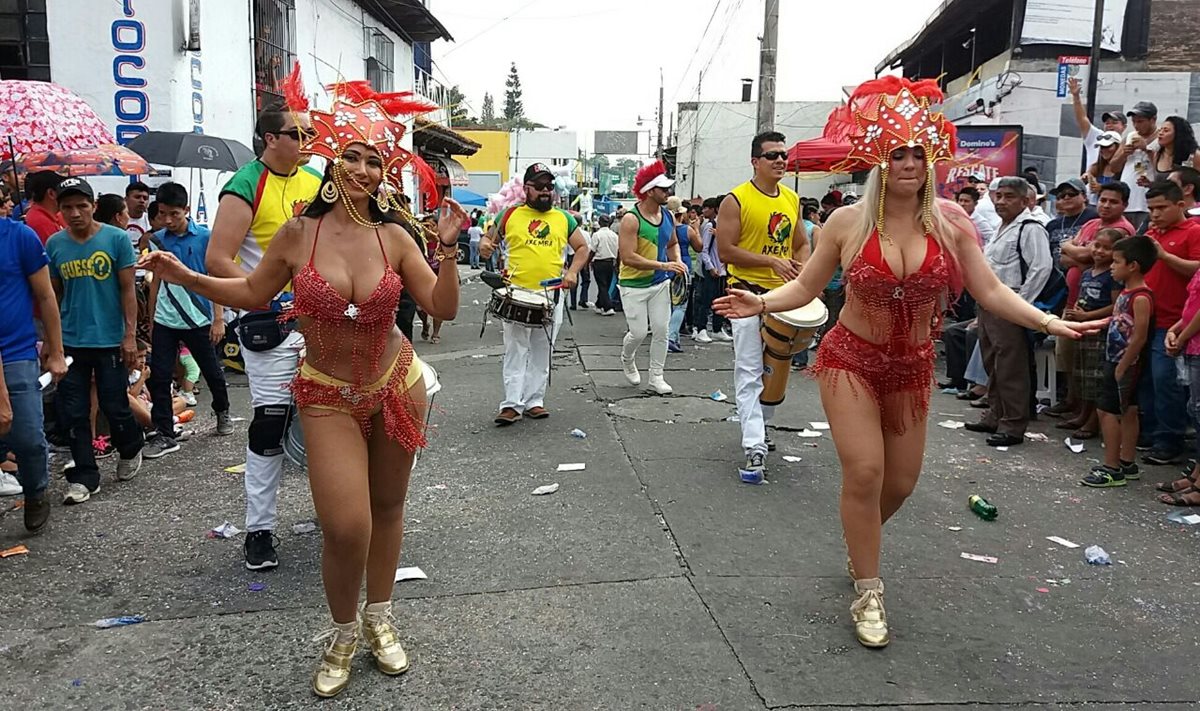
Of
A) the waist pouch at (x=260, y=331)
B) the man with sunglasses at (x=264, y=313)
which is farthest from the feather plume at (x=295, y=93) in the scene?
the waist pouch at (x=260, y=331)

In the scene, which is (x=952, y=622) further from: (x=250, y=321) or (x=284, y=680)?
(x=250, y=321)

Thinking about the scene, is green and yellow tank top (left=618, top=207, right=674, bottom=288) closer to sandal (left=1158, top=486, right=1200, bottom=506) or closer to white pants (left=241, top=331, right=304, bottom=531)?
sandal (left=1158, top=486, right=1200, bottom=506)

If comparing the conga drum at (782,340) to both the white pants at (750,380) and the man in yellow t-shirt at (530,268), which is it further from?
the man in yellow t-shirt at (530,268)

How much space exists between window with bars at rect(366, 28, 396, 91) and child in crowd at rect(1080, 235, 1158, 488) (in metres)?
18.1

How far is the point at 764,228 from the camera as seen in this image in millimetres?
6141

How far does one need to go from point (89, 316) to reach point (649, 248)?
16.5ft

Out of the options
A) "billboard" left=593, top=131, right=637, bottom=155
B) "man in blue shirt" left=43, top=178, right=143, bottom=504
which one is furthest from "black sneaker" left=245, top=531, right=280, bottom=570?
"billboard" left=593, top=131, right=637, bottom=155

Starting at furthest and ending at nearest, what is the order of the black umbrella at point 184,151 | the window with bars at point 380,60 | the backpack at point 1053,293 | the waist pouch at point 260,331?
the window with bars at point 380,60
the black umbrella at point 184,151
the backpack at point 1053,293
the waist pouch at point 260,331

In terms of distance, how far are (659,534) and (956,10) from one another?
21.7 m

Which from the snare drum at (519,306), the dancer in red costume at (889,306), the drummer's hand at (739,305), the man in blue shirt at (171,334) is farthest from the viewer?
the snare drum at (519,306)

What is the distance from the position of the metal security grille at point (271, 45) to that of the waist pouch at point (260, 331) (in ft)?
36.9

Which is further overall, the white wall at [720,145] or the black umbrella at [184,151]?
the white wall at [720,145]

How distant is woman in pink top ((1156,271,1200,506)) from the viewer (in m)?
5.67

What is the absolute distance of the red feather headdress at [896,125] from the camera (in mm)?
3908
